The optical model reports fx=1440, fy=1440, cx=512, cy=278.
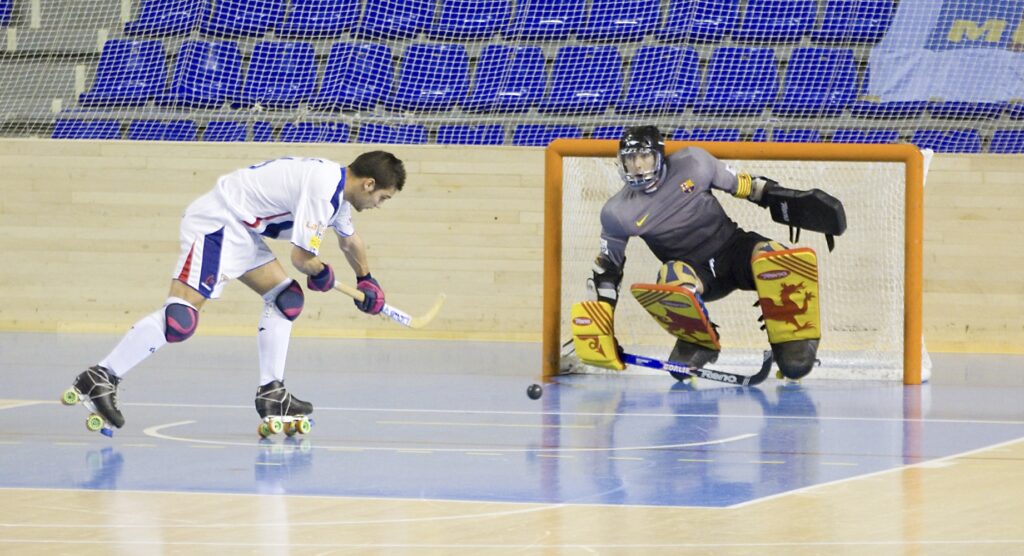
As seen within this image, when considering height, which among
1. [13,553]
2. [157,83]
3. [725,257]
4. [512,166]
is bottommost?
[13,553]

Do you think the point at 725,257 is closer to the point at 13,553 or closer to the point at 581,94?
the point at 581,94

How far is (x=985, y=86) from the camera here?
34.1 ft

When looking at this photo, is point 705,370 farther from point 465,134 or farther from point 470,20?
point 470,20

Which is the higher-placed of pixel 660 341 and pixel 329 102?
pixel 329 102

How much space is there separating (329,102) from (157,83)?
152 centimetres

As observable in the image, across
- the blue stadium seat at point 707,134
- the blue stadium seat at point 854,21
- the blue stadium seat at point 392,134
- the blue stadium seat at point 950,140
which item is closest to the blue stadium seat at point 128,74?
the blue stadium seat at point 392,134

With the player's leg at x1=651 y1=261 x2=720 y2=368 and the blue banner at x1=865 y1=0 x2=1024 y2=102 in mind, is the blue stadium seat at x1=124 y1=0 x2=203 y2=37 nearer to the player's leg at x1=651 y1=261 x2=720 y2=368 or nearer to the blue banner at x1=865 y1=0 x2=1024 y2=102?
the blue banner at x1=865 y1=0 x2=1024 y2=102

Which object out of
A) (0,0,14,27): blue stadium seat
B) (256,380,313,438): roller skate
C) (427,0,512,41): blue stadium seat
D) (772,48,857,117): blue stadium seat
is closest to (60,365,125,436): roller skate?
(256,380,313,438): roller skate

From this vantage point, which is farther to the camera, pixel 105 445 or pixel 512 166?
pixel 512 166

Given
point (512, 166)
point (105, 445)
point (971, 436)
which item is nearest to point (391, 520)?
point (105, 445)

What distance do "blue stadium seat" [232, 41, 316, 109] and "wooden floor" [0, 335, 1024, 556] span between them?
4.47 meters

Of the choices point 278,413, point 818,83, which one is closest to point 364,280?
point 278,413

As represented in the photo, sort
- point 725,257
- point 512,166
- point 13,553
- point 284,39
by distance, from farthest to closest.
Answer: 1. point 284,39
2. point 512,166
3. point 725,257
4. point 13,553

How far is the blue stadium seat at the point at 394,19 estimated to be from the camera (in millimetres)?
11742
